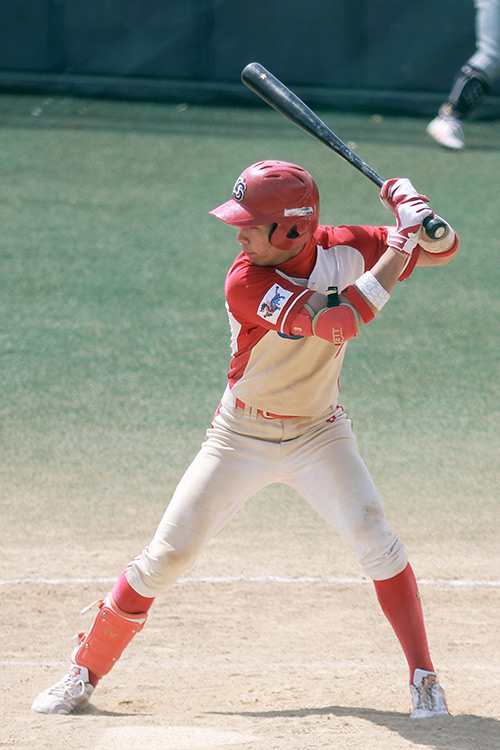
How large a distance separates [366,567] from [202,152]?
8.60 metres

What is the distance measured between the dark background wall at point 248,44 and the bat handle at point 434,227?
9.39 meters

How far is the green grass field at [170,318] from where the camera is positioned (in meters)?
6.28

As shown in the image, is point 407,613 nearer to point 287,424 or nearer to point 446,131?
point 287,424

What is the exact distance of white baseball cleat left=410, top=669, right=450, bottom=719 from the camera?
3859 millimetres

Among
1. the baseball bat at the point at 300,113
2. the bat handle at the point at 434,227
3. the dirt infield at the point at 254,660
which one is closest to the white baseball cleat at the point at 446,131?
the dirt infield at the point at 254,660

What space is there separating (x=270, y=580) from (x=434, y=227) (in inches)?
84.6

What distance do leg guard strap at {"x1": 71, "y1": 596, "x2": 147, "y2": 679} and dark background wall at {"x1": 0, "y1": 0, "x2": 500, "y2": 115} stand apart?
9.92 meters

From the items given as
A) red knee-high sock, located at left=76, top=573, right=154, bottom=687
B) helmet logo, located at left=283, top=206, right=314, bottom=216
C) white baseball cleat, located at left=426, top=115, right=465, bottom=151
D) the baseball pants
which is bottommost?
white baseball cleat, located at left=426, top=115, right=465, bottom=151

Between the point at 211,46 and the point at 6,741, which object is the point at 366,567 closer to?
the point at 6,741

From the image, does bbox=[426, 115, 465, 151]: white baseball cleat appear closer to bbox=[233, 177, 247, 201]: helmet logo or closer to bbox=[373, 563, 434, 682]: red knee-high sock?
bbox=[233, 177, 247, 201]: helmet logo

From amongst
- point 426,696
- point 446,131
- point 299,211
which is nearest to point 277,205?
point 299,211

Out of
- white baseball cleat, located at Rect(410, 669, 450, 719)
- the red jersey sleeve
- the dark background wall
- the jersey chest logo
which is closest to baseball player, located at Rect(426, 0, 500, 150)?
the dark background wall

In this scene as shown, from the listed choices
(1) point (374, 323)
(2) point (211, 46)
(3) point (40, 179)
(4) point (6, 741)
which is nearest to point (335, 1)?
(2) point (211, 46)

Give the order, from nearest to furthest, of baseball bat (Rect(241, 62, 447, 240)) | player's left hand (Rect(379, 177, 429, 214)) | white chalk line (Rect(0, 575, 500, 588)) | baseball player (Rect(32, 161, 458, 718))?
baseball player (Rect(32, 161, 458, 718)) < player's left hand (Rect(379, 177, 429, 214)) < baseball bat (Rect(241, 62, 447, 240)) < white chalk line (Rect(0, 575, 500, 588))
